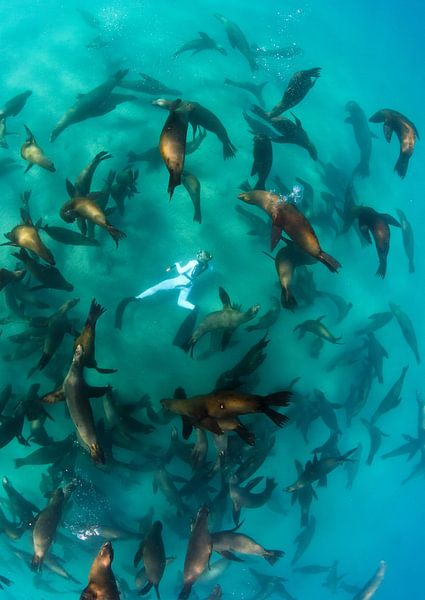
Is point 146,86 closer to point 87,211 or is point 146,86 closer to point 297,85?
point 297,85

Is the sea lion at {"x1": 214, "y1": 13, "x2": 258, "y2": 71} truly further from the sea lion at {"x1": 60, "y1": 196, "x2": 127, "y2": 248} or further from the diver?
the sea lion at {"x1": 60, "y1": 196, "x2": 127, "y2": 248}

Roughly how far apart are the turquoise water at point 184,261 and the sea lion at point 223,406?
3191 millimetres

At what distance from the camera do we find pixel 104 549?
383 centimetres

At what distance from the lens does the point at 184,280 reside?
7.46 metres

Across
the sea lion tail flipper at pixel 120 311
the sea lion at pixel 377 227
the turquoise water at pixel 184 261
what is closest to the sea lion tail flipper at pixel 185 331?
the turquoise water at pixel 184 261

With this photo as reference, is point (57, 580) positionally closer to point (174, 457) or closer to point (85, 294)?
point (174, 457)

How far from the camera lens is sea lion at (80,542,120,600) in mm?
3475

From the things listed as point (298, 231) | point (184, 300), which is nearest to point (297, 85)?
point (298, 231)

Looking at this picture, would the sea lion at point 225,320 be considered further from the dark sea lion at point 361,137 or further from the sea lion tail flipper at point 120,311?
the dark sea lion at point 361,137

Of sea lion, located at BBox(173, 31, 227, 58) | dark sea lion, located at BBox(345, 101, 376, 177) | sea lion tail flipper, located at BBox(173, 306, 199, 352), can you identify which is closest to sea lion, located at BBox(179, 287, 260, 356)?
sea lion tail flipper, located at BBox(173, 306, 199, 352)

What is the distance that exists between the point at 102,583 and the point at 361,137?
1166cm

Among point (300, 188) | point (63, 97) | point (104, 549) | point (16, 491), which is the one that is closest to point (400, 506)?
point (300, 188)

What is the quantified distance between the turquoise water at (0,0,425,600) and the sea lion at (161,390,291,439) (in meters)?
3.19

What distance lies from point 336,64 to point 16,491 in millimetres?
17352
